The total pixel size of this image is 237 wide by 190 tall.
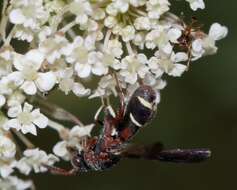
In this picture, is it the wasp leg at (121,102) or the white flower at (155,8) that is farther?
the wasp leg at (121,102)

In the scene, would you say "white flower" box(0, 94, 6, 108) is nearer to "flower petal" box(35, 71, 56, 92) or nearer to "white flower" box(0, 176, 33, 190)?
"flower petal" box(35, 71, 56, 92)

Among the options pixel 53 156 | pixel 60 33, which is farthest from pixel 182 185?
pixel 60 33

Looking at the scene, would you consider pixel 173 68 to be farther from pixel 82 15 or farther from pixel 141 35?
pixel 82 15

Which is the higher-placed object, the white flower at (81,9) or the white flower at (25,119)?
the white flower at (81,9)

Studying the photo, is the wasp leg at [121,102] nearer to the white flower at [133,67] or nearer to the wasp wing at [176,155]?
the white flower at [133,67]

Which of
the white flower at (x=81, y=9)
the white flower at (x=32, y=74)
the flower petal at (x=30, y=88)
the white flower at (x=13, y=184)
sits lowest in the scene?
the white flower at (x=13, y=184)

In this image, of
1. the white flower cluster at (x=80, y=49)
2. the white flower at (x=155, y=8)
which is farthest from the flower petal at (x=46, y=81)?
the white flower at (x=155, y=8)

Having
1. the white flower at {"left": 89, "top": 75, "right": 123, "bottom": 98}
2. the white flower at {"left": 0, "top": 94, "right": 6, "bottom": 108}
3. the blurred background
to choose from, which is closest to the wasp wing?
the white flower at {"left": 89, "top": 75, "right": 123, "bottom": 98}
